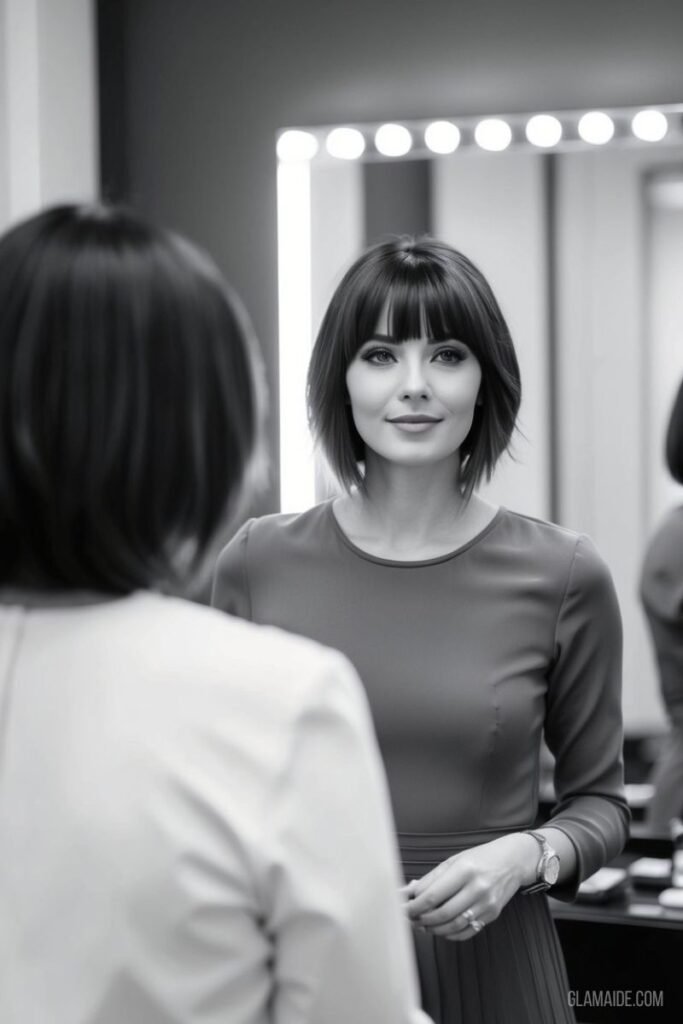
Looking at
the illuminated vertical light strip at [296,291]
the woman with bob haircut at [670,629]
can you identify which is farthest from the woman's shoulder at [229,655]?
the illuminated vertical light strip at [296,291]

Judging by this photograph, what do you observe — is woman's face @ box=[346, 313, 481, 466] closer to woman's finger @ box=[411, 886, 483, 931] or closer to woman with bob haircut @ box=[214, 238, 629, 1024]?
woman with bob haircut @ box=[214, 238, 629, 1024]

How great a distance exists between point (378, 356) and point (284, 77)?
3.11 feet

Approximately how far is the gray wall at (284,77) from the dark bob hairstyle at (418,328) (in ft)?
2.50

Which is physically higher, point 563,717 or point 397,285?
point 397,285

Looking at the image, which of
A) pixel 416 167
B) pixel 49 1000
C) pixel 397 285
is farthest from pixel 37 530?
pixel 416 167

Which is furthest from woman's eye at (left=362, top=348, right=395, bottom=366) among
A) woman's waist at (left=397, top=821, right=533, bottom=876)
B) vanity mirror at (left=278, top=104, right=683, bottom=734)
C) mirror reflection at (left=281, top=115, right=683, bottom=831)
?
mirror reflection at (left=281, top=115, right=683, bottom=831)

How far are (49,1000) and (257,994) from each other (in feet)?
0.29

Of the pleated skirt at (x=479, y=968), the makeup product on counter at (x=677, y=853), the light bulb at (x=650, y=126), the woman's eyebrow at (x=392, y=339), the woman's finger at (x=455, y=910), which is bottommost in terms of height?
the makeup product on counter at (x=677, y=853)

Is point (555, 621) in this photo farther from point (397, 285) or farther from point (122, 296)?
point (122, 296)

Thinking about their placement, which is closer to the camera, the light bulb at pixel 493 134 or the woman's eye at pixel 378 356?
the woman's eye at pixel 378 356

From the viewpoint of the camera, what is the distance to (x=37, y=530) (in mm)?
556

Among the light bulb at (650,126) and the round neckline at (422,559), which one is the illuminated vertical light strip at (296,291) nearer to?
the light bulb at (650,126)

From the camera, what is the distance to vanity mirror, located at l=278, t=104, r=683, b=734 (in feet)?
5.73

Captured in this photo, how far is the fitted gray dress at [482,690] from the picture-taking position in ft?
3.57
